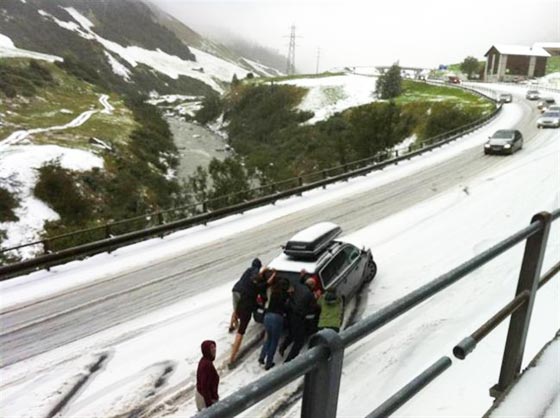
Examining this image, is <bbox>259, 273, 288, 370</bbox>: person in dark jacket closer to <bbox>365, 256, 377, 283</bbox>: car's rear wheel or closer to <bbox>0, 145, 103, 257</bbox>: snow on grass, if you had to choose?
<bbox>365, 256, 377, 283</bbox>: car's rear wheel

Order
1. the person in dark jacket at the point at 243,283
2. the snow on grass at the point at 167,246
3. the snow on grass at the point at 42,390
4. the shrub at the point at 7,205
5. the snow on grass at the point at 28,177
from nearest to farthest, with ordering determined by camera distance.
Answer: the snow on grass at the point at 42,390 < the person in dark jacket at the point at 243,283 < the snow on grass at the point at 167,246 < the snow on grass at the point at 28,177 < the shrub at the point at 7,205

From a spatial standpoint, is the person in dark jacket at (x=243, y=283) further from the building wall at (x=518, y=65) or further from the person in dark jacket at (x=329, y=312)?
the building wall at (x=518, y=65)

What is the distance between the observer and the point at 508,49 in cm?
10662

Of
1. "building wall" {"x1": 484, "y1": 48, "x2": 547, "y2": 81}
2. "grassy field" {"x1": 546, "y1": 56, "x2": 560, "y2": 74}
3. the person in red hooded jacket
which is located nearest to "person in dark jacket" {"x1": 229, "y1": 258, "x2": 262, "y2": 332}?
the person in red hooded jacket

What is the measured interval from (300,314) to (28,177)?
35076 mm

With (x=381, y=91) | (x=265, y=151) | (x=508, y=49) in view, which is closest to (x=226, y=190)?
(x=265, y=151)

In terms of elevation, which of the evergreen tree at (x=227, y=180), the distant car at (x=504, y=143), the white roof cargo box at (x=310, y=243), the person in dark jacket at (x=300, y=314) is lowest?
the evergreen tree at (x=227, y=180)

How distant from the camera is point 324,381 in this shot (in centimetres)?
164

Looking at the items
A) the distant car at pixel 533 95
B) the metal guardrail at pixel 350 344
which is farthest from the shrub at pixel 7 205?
the distant car at pixel 533 95

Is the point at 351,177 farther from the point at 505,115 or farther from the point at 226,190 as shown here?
the point at 505,115

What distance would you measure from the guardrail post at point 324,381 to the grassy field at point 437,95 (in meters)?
63.2

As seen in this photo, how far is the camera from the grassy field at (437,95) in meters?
64.2

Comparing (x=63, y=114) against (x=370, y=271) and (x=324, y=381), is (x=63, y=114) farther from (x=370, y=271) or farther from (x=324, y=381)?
(x=324, y=381)

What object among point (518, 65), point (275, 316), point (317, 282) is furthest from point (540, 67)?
point (275, 316)
